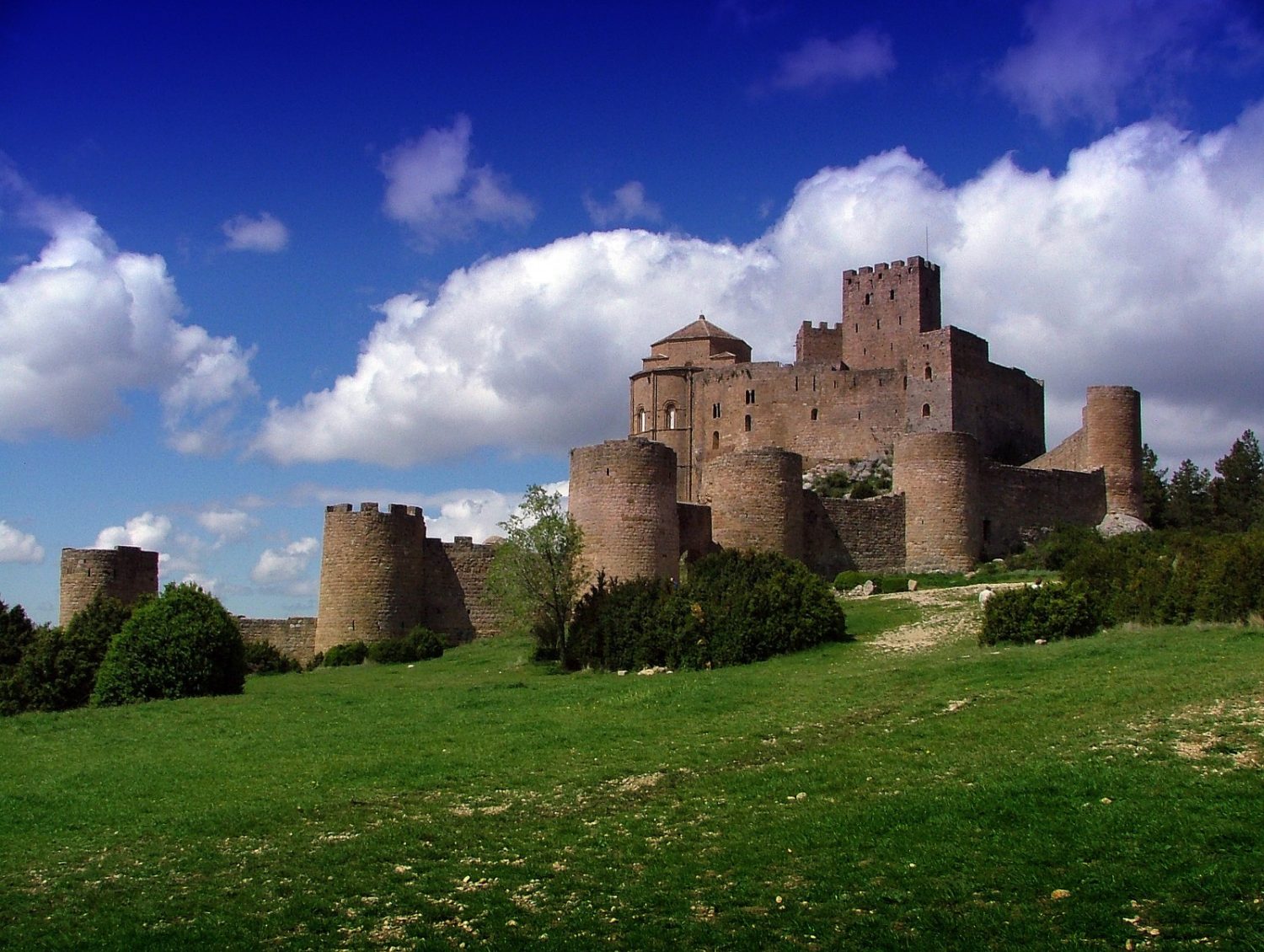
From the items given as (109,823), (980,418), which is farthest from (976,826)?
(980,418)

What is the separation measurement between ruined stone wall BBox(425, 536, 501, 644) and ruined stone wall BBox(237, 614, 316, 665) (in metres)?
3.94

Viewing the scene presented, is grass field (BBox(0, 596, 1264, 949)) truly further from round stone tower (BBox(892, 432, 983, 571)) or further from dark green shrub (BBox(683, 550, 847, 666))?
round stone tower (BBox(892, 432, 983, 571))

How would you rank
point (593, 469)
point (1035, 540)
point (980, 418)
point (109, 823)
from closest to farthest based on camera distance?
1. point (109, 823)
2. point (593, 469)
3. point (1035, 540)
4. point (980, 418)

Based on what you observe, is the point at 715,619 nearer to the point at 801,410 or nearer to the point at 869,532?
the point at 869,532

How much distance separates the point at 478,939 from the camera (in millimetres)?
8773

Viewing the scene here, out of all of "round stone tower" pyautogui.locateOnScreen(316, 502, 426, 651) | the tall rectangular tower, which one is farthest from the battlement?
"round stone tower" pyautogui.locateOnScreen(316, 502, 426, 651)

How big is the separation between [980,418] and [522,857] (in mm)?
50502

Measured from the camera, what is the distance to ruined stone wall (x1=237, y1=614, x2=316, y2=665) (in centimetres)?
3984

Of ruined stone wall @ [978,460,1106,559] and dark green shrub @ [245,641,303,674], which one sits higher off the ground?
ruined stone wall @ [978,460,1106,559]

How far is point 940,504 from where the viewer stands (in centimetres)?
4053

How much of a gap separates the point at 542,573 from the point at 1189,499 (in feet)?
122

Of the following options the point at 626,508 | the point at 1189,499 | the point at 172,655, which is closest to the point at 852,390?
the point at 1189,499

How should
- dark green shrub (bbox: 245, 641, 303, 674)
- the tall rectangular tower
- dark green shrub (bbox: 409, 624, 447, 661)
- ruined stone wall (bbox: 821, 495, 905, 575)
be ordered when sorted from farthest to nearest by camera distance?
the tall rectangular tower < ruined stone wall (bbox: 821, 495, 905, 575) < dark green shrub (bbox: 245, 641, 303, 674) < dark green shrub (bbox: 409, 624, 447, 661)

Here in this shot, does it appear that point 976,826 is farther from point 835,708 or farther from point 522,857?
point 835,708
